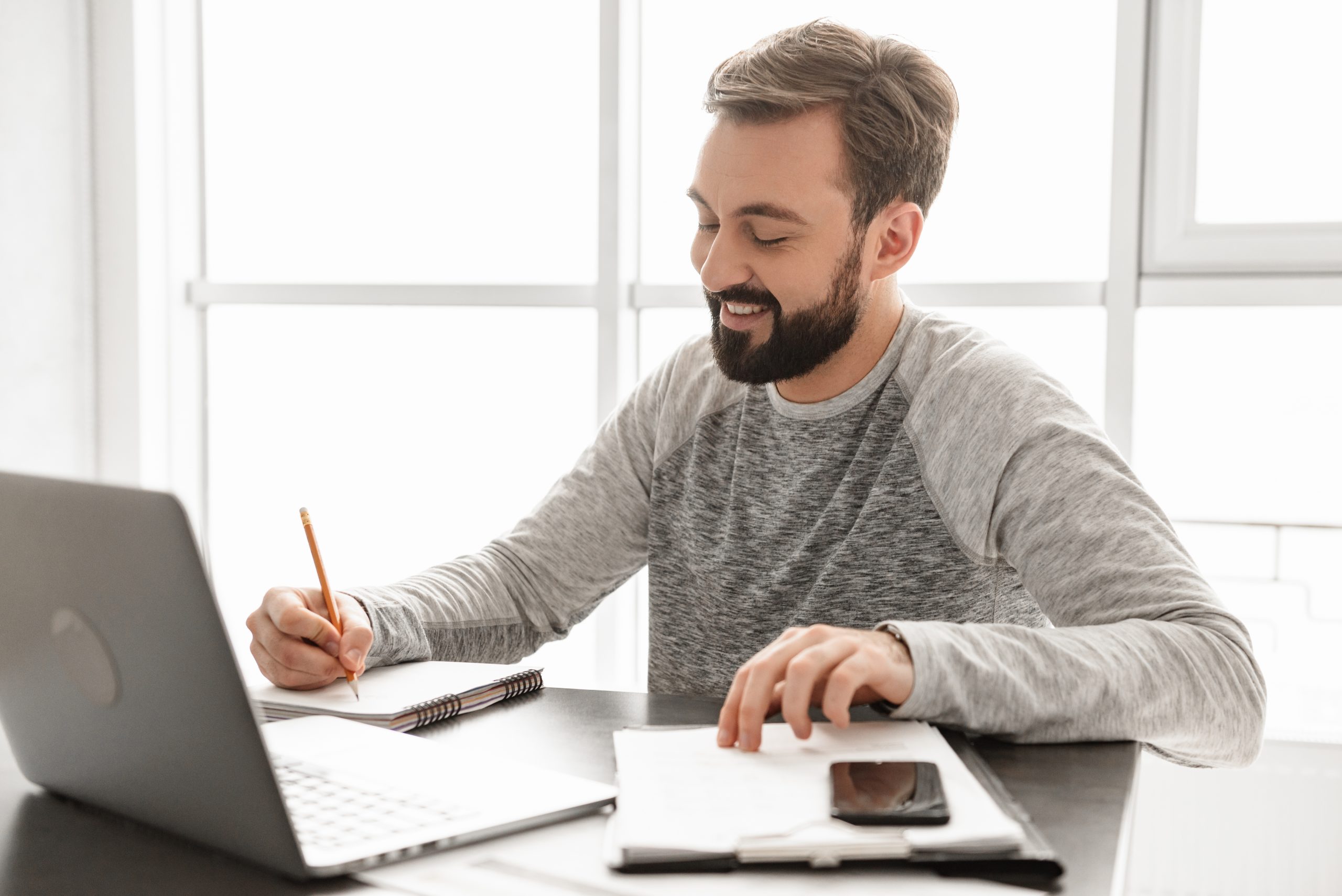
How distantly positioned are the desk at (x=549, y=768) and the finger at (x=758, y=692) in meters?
0.10

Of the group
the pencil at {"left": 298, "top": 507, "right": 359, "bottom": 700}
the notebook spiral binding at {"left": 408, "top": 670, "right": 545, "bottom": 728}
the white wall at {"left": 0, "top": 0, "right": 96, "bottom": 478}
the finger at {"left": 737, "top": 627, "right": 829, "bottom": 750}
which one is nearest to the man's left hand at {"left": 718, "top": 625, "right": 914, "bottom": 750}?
the finger at {"left": 737, "top": 627, "right": 829, "bottom": 750}

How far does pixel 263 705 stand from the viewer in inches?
39.8

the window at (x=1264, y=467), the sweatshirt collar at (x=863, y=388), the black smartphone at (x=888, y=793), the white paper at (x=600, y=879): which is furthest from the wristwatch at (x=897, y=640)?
the window at (x=1264, y=467)

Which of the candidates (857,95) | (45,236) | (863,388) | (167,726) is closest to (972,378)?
(863,388)

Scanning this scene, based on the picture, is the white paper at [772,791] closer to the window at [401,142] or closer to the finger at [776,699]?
the finger at [776,699]

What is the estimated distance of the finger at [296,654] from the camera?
1062 mm

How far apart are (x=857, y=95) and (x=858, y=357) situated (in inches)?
11.9

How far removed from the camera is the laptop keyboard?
707 mm

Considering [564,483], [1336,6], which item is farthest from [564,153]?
[1336,6]

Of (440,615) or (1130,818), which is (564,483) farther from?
(1130,818)

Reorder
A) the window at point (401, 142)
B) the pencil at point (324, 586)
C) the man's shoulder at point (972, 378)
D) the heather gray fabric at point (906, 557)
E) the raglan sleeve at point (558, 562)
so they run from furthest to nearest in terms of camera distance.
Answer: the window at point (401, 142)
the raglan sleeve at point (558, 562)
the man's shoulder at point (972, 378)
the pencil at point (324, 586)
the heather gray fabric at point (906, 557)

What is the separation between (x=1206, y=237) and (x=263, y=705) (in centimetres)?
159

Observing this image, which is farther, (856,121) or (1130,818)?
(856,121)

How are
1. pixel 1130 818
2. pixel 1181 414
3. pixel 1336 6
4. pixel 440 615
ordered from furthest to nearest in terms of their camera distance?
pixel 1181 414 < pixel 1336 6 < pixel 440 615 < pixel 1130 818
